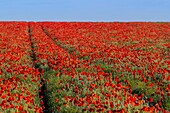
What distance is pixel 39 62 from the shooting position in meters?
20.1

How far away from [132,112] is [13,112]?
3.17 m

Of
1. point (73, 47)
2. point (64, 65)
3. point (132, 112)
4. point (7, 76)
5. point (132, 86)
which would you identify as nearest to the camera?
point (132, 112)

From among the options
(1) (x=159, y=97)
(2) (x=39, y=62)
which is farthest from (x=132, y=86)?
(2) (x=39, y=62)

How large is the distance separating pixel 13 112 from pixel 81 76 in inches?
200

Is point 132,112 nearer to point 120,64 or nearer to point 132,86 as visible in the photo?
point 132,86

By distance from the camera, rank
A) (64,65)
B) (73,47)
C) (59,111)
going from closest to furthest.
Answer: (59,111) < (64,65) < (73,47)

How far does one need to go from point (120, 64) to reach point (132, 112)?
8513mm

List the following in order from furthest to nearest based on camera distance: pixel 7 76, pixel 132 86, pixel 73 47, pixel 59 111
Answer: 1. pixel 73 47
2. pixel 7 76
3. pixel 132 86
4. pixel 59 111

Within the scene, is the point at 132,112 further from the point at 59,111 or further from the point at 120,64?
the point at 120,64

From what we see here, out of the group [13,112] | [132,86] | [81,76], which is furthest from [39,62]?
[13,112]

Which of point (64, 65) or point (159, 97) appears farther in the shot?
point (64, 65)

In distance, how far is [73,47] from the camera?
27344 millimetres

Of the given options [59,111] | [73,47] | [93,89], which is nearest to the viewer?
[59,111]

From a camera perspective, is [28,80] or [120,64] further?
[120,64]
